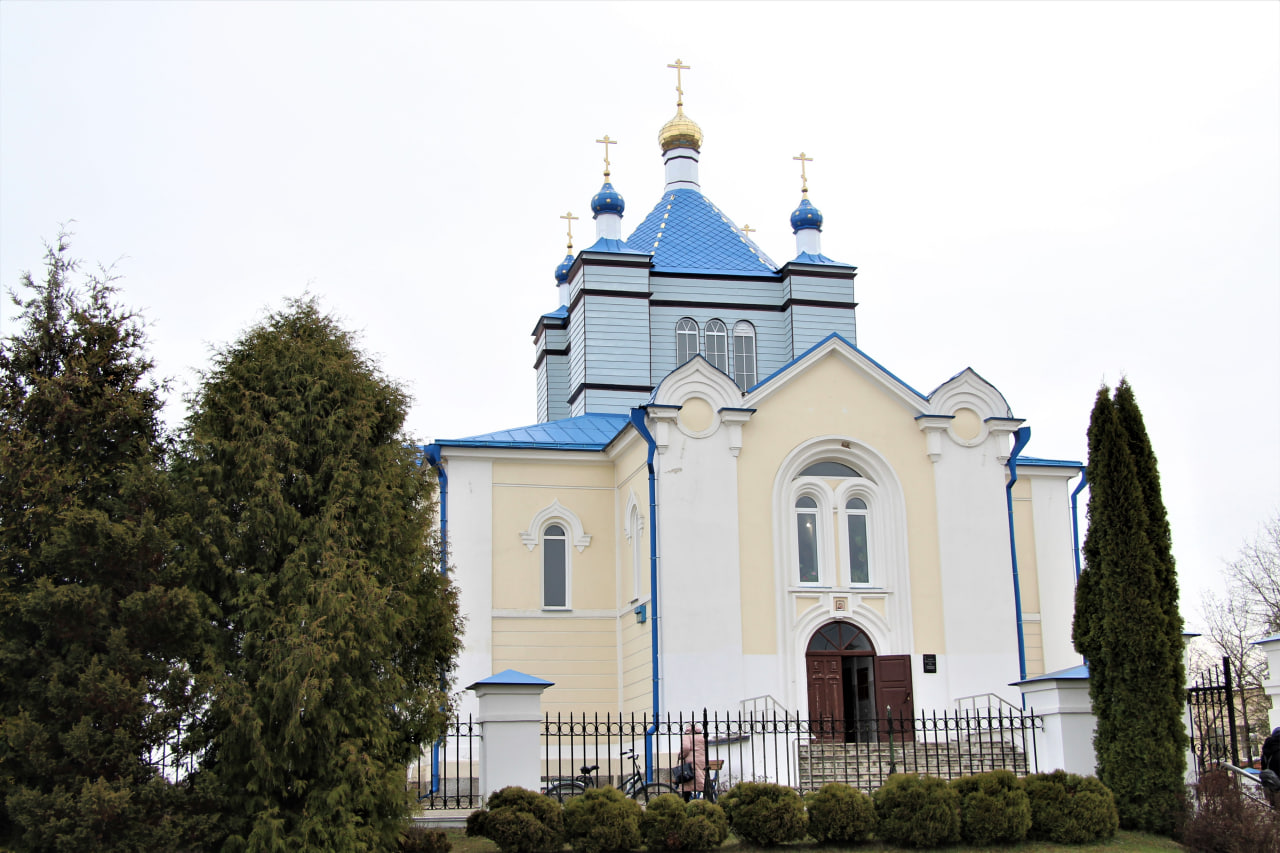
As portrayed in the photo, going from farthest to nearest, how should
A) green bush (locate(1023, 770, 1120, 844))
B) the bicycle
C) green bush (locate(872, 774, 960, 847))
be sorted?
the bicycle < green bush (locate(1023, 770, 1120, 844)) < green bush (locate(872, 774, 960, 847))

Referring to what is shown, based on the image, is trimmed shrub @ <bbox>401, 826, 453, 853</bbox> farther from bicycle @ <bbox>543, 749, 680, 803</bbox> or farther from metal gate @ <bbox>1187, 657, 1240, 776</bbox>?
metal gate @ <bbox>1187, 657, 1240, 776</bbox>

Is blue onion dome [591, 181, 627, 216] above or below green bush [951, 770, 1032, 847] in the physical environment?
above

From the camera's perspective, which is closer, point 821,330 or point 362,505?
point 362,505

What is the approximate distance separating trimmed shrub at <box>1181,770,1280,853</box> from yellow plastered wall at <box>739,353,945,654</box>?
6152 millimetres

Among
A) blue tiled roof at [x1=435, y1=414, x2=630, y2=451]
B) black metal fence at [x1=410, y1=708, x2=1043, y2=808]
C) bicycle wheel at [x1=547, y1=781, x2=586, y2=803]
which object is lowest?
bicycle wheel at [x1=547, y1=781, x2=586, y2=803]

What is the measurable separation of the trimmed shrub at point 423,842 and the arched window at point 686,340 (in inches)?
522

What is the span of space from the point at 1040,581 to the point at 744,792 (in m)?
10.3

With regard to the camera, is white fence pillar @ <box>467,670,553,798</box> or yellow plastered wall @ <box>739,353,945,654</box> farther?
yellow plastered wall @ <box>739,353,945,654</box>

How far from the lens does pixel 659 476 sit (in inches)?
727

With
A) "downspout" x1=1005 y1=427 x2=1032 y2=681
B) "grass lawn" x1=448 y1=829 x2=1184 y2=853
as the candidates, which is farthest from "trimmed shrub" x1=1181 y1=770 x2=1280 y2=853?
"downspout" x1=1005 y1=427 x2=1032 y2=681

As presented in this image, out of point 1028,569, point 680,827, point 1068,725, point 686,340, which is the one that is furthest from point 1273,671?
point 686,340

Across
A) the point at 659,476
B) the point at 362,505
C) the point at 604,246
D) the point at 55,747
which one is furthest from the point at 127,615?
the point at 604,246

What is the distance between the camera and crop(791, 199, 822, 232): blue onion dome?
24984 millimetres

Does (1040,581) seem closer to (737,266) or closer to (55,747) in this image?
(737,266)
